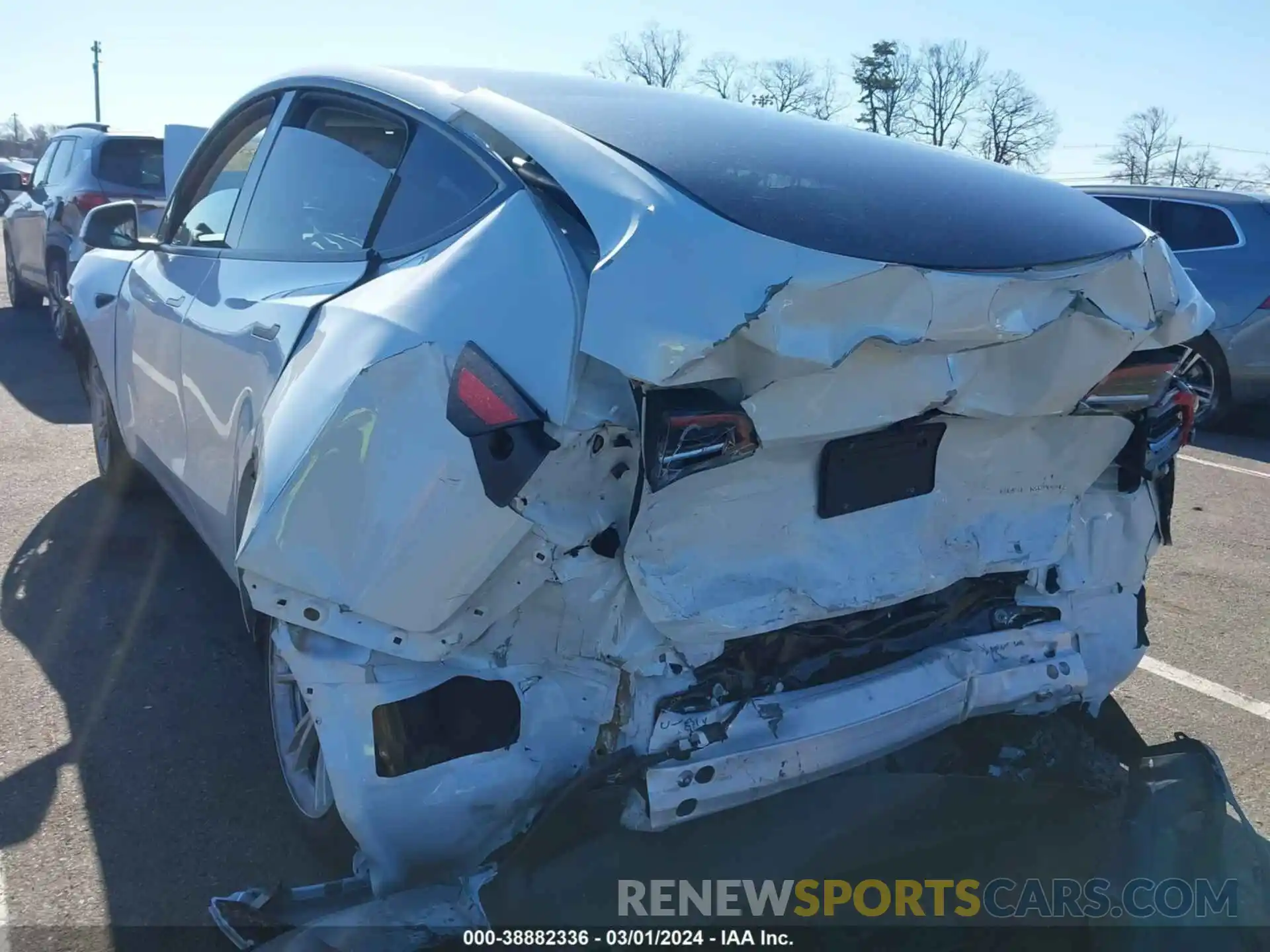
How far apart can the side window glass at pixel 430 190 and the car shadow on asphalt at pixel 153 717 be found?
1505mm

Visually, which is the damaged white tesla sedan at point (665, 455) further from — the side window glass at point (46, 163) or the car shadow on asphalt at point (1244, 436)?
the side window glass at point (46, 163)

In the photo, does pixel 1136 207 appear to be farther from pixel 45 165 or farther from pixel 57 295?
pixel 45 165

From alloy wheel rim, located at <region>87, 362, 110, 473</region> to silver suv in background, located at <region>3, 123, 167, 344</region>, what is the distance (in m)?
4.36

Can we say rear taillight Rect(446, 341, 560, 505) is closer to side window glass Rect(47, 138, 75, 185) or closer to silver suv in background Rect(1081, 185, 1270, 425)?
silver suv in background Rect(1081, 185, 1270, 425)

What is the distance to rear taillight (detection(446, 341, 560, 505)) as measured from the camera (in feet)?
6.52

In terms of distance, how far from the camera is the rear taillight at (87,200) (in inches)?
385

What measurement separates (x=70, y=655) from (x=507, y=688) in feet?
7.75

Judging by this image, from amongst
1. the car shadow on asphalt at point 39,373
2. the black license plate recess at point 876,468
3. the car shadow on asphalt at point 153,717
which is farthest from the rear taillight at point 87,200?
the black license plate recess at point 876,468

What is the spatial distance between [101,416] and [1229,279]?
7.46m

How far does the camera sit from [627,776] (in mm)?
2170

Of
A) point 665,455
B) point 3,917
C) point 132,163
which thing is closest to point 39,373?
point 132,163

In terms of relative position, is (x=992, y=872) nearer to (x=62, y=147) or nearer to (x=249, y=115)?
(x=249, y=115)

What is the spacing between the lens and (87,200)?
32.2 ft

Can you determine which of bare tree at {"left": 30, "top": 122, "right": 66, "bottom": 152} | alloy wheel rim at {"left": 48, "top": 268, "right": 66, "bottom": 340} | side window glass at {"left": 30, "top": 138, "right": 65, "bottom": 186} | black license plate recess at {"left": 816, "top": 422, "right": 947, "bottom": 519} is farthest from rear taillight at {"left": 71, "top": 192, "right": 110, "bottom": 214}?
bare tree at {"left": 30, "top": 122, "right": 66, "bottom": 152}
